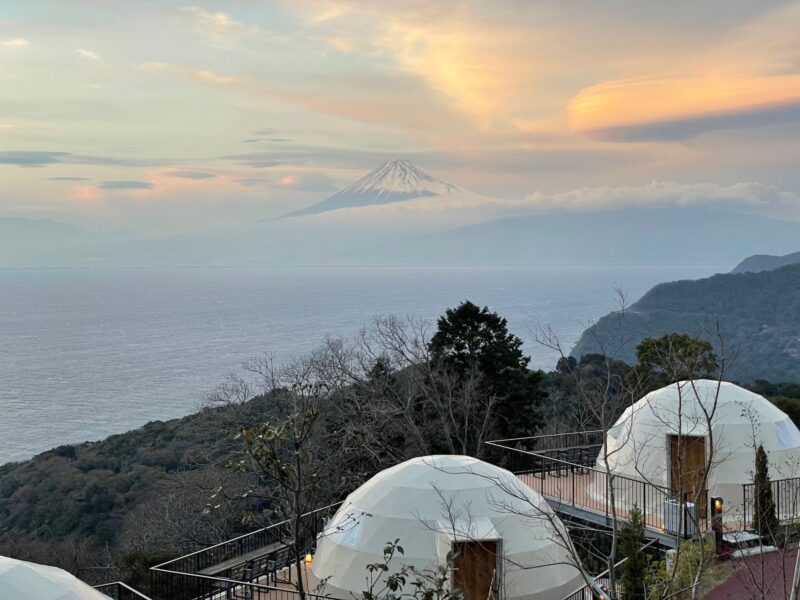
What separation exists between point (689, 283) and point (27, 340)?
4265 inches

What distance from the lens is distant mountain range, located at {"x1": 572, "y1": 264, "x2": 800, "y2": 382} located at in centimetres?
7731

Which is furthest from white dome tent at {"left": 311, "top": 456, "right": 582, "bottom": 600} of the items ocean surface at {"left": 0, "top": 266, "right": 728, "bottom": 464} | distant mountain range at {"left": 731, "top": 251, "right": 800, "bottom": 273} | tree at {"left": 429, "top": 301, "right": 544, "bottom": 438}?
distant mountain range at {"left": 731, "top": 251, "right": 800, "bottom": 273}

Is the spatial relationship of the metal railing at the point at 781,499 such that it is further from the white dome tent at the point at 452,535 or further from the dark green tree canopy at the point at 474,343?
the dark green tree canopy at the point at 474,343

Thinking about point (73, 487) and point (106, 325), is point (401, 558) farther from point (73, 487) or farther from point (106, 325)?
point (106, 325)

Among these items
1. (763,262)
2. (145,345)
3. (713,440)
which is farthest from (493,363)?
(763,262)

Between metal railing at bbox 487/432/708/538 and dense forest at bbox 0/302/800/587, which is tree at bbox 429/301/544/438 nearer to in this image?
dense forest at bbox 0/302/800/587

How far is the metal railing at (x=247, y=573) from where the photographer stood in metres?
14.7

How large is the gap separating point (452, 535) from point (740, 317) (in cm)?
8519

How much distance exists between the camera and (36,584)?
7.71 meters

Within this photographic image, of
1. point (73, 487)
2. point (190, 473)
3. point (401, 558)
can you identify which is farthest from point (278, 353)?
point (401, 558)

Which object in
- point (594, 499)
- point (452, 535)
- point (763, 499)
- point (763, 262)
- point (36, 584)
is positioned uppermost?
point (763, 262)

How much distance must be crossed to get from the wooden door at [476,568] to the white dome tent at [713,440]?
5.39 m

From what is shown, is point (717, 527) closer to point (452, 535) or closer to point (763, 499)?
point (763, 499)

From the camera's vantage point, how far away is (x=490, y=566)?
46.3ft
